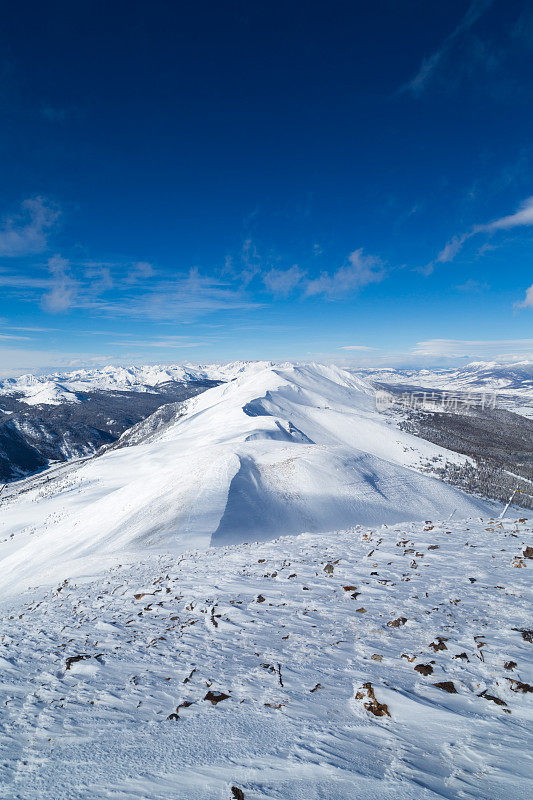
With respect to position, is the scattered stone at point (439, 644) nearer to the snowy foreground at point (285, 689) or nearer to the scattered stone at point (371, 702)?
the snowy foreground at point (285, 689)

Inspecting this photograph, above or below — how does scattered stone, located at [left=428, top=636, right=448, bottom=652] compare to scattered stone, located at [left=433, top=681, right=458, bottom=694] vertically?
below

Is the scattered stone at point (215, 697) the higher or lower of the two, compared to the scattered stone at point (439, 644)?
higher

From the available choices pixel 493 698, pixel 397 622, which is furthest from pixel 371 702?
A: pixel 397 622

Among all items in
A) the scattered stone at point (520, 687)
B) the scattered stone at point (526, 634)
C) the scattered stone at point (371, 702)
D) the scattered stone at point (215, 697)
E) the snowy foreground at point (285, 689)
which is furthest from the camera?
the scattered stone at point (526, 634)

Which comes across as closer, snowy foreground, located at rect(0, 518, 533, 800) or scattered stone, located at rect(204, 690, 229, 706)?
snowy foreground, located at rect(0, 518, 533, 800)

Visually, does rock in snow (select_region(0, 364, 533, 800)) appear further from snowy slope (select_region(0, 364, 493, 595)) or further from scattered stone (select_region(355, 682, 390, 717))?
snowy slope (select_region(0, 364, 493, 595))

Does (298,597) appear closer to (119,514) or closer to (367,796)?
(367,796)

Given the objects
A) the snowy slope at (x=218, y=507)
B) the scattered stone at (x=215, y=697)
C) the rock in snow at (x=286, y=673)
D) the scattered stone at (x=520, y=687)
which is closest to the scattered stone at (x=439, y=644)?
the rock in snow at (x=286, y=673)

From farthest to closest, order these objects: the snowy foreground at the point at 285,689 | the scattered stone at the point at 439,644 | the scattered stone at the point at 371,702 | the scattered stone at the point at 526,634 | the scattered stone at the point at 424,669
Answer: the scattered stone at the point at 526,634 < the scattered stone at the point at 439,644 < the scattered stone at the point at 424,669 < the scattered stone at the point at 371,702 < the snowy foreground at the point at 285,689

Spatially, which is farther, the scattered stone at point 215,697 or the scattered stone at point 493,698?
the scattered stone at point 215,697

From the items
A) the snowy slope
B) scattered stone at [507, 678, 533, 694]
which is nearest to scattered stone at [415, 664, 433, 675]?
scattered stone at [507, 678, 533, 694]
